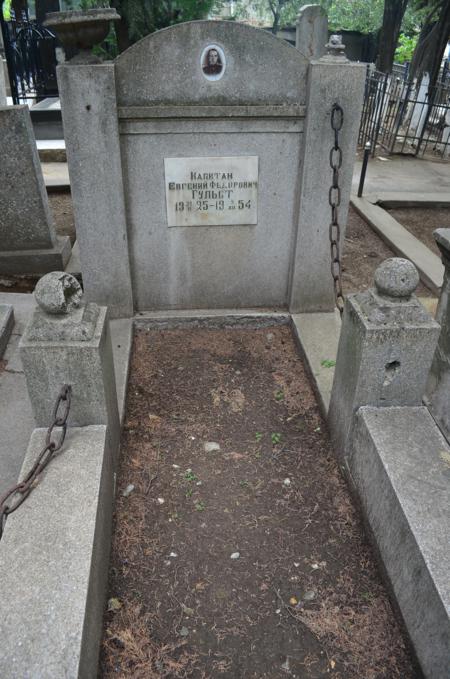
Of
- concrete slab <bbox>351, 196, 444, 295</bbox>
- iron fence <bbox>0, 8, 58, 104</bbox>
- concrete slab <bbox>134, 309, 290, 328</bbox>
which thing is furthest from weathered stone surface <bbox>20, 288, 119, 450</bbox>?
iron fence <bbox>0, 8, 58, 104</bbox>

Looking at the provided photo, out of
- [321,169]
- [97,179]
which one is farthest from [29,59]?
[321,169]

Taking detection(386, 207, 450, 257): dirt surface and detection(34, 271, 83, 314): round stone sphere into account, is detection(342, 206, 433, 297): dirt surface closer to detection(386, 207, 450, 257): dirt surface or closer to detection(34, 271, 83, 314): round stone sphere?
detection(386, 207, 450, 257): dirt surface

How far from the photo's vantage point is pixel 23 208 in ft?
18.0

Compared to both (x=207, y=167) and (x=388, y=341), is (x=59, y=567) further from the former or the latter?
(x=207, y=167)

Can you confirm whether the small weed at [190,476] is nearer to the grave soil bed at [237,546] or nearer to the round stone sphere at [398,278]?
the grave soil bed at [237,546]

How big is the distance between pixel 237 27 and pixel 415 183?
265 inches

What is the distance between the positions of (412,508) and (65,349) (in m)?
1.83

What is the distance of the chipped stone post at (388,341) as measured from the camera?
278 cm

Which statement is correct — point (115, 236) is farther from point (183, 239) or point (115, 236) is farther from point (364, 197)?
point (364, 197)

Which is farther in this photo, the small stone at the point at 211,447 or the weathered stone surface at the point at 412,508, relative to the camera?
the small stone at the point at 211,447

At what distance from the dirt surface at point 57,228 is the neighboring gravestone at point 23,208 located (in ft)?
0.39

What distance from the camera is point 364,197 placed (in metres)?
8.26

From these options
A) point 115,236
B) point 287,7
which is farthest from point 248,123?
point 287,7

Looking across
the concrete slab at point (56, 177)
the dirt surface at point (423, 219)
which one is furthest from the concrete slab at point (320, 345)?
the concrete slab at point (56, 177)
